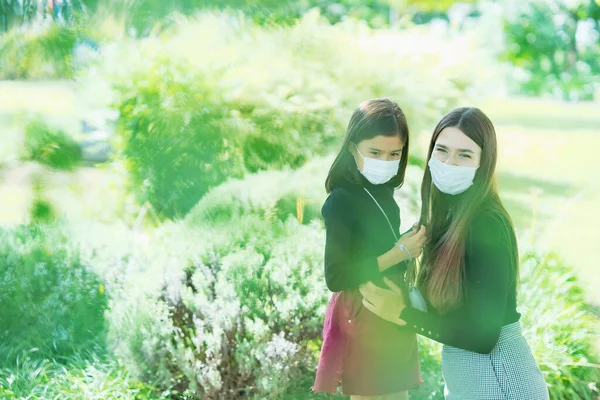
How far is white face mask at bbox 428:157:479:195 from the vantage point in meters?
2.00

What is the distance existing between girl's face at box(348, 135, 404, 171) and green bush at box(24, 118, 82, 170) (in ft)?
2.77

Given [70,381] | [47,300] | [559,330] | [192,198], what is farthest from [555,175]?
[70,381]

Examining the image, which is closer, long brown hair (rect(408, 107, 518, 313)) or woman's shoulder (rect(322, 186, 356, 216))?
long brown hair (rect(408, 107, 518, 313))

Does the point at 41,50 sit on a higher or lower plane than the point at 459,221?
higher

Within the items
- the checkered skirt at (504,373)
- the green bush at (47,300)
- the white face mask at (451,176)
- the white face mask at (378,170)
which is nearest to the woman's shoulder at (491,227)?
the white face mask at (451,176)

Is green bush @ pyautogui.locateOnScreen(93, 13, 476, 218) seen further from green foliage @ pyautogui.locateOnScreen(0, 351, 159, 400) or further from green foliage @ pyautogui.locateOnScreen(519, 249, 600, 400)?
green foliage @ pyautogui.locateOnScreen(519, 249, 600, 400)

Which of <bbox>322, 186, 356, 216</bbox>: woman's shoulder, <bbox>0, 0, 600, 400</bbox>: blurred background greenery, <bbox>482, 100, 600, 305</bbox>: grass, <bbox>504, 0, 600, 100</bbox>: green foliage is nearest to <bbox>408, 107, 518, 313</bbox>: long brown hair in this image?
<bbox>322, 186, 356, 216</bbox>: woman's shoulder

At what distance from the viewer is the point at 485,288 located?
1.83m

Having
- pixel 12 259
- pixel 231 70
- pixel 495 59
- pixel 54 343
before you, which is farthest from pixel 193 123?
pixel 495 59

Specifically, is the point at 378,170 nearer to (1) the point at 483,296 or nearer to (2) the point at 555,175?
(1) the point at 483,296

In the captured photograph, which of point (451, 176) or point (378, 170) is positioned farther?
point (378, 170)

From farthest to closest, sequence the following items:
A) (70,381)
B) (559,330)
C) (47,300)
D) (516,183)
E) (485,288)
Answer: (516,183) < (47,300) < (559,330) < (70,381) < (485,288)

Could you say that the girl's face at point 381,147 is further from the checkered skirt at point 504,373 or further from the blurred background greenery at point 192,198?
the checkered skirt at point 504,373

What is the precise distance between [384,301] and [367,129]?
1.74ft
